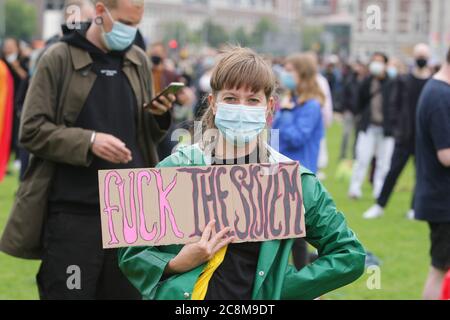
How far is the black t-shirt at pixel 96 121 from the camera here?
4770 mm

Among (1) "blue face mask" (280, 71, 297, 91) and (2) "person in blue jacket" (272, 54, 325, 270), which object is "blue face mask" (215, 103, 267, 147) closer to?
(2) "person in blue jacket" (272, 54, 325, 270)

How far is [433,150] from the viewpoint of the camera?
5.84 meters

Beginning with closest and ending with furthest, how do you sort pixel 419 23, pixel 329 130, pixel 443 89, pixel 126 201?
pixel 126 201, pixel 443 89, pixel 329 130, pixel 419 23

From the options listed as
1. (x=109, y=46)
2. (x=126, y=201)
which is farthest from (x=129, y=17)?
(x=126, y=201)

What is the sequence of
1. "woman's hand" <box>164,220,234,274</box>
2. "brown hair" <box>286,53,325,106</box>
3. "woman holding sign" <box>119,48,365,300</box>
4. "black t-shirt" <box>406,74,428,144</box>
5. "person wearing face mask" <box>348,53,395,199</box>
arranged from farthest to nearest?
"person wearing face mask" <box>348,53,395,199</box>
"black t-shirt" <box>406,74,428,144</box>
"brown hair" <box>286,53,325,106</box>
"woman holding sign" <box>119,48,365,300</box>
"woman's hand" <box>164,220,234,274</box>

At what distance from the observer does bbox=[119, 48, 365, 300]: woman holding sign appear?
10.6 feet

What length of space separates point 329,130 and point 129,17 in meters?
28.0

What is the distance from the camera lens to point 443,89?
5707 millimetres

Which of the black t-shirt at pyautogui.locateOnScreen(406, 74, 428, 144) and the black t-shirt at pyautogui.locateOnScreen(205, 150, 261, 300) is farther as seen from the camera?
the black t-shirt at pyautogui.locateOnScreen(406, 74, 428, 144)

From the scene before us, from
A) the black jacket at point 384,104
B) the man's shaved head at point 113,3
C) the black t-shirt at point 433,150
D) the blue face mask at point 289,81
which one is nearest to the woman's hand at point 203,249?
the man's shaved head at point 113,3

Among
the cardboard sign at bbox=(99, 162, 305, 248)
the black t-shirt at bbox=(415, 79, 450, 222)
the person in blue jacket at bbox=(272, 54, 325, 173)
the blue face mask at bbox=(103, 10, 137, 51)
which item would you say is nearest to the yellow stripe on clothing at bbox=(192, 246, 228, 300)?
the cardboard sign at bbox=(99, 162, 305, 248)

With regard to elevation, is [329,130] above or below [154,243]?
below

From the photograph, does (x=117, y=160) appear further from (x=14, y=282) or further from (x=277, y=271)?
(x=14, y=282)

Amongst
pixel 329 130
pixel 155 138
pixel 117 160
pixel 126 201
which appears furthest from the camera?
pixel 329 130
